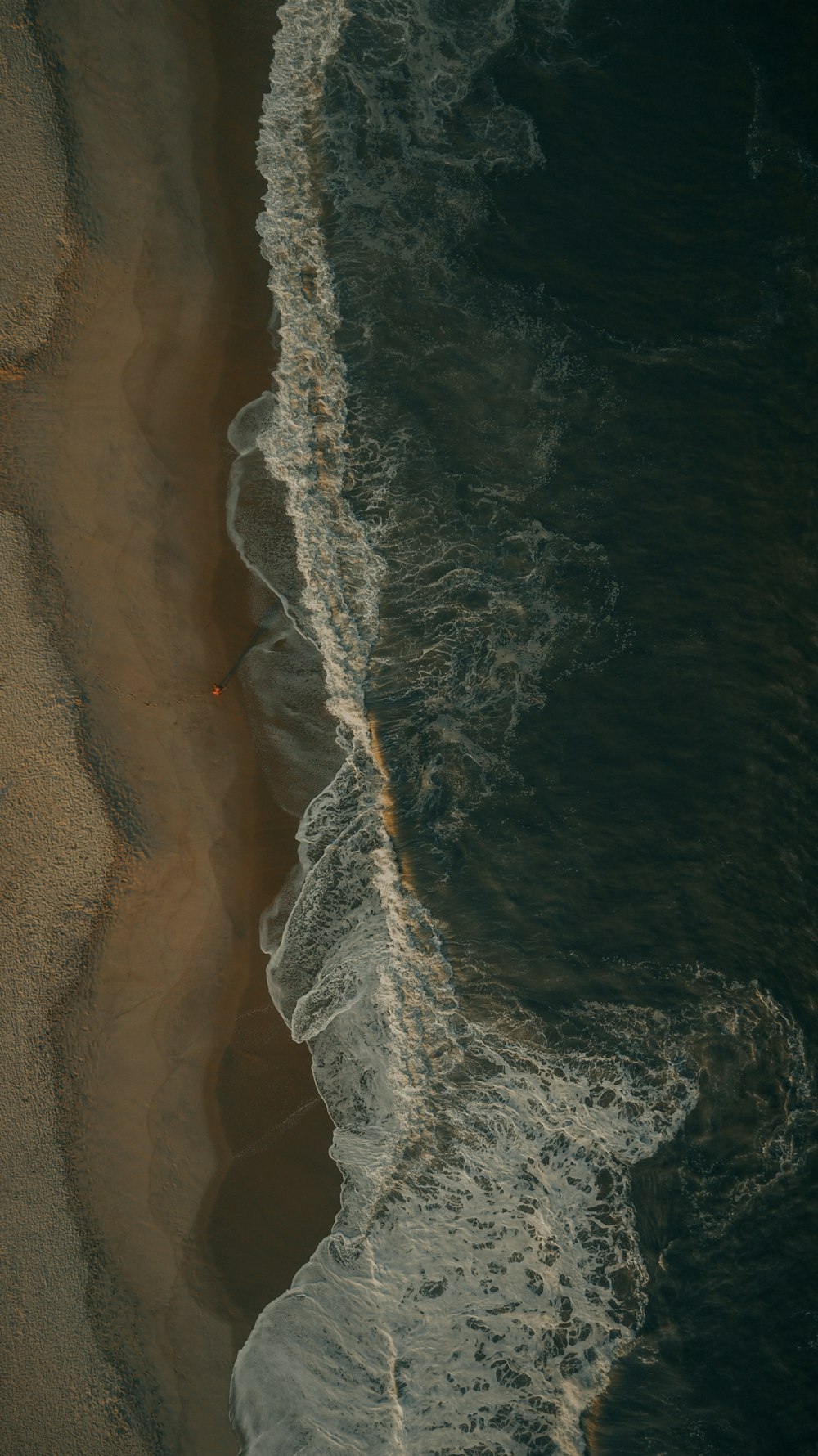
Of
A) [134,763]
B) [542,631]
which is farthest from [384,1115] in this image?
[542,631]

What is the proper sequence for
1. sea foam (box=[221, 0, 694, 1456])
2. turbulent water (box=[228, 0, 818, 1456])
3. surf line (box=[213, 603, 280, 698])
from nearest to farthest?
sea foam (box=[221, 0, 694, 1456]) < turbulent water (box=[228, 0, 818, 1456]) < surf line (box=[213, 603, 280, 698])

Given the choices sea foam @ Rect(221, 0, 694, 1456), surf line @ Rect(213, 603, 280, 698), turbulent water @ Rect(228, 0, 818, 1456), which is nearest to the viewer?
sea foam @ Rect(221, 0, 694, 1456)

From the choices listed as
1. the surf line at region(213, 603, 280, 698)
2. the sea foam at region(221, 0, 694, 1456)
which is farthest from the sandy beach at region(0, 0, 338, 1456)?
the sea foam at region(221, 0, 694, 1456)

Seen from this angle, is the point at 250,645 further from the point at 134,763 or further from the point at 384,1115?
the point at 384,1115

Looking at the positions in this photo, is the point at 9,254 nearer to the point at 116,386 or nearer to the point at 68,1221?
the point at 116,386

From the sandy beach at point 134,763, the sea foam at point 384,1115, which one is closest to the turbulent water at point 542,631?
the sea foam at point 384,1115

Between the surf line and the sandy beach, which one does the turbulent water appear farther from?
the sandy beach
